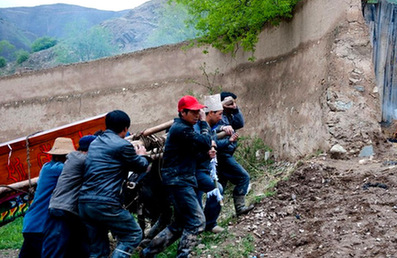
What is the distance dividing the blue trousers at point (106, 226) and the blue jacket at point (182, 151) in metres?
0.58

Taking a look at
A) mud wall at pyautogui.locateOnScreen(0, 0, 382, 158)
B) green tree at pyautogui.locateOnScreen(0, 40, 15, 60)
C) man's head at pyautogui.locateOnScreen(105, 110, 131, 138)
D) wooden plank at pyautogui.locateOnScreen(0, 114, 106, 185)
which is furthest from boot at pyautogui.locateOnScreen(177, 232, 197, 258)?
green tree at pyautogui.locateOnScreen(0, 40, 15, 60)

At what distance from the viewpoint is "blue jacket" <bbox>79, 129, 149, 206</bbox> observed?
3.77 metres

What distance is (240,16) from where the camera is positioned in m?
8.20

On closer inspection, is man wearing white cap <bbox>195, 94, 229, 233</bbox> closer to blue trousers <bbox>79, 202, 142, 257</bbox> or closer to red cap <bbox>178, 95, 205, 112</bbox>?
red cap <bbox>178, 95, 205, 112</bbox>

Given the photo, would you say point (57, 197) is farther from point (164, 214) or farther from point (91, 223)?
point (164, 214)

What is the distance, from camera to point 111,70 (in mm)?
12867

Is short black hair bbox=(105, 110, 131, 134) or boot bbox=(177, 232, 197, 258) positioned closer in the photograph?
short black hair bbox=(105, 110, 131, 134)

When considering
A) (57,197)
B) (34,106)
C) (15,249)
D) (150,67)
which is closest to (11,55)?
(34,106)

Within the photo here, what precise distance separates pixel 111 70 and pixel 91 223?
31.3 feet

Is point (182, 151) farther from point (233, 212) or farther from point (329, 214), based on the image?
point (233, 212)

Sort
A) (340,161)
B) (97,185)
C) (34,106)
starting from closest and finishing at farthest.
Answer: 1. (97,185)
2. (340,161)
3. (34,106)

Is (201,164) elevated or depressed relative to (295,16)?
depressed

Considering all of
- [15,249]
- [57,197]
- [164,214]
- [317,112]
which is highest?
[317,112]

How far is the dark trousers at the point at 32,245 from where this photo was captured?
416cm
